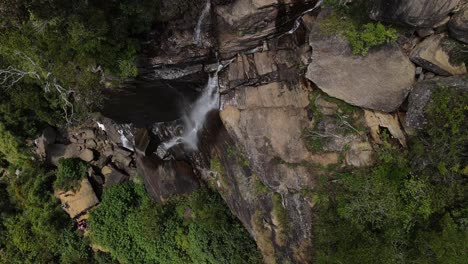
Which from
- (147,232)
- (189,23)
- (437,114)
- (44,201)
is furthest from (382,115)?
(44,201)

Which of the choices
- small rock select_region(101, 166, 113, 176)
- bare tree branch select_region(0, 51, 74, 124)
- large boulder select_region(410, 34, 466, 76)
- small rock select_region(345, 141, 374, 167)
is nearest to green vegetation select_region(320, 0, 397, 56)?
large boulder select_region(410, 34, 466, 76)

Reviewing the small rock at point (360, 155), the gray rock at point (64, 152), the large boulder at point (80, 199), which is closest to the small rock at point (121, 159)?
the gray rock at point (64, 152)

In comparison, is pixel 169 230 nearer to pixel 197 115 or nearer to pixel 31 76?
pixel 197 115

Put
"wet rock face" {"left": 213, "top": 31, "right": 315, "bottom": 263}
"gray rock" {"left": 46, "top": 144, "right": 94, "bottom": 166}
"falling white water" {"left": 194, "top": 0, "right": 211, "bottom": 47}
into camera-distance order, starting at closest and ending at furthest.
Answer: "wet rock face" {"left": 213, "top": 31, "right": 315, "bottom": 263}, "falling white water" {"left": 194, "top": 0, "right": 211, "bottom": 47}, "gray rock" {"left": 46, "top": 144, "right": 94, "bottom": 166}

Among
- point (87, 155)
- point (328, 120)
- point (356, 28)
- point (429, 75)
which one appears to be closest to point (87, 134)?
point (87, 155)

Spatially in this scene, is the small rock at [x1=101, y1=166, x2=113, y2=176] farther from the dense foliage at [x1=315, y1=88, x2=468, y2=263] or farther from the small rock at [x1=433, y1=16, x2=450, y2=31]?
the small rock at [x1=433, y1=16, x2=450, y2=31]

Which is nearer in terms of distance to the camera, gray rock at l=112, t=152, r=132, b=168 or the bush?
the bush

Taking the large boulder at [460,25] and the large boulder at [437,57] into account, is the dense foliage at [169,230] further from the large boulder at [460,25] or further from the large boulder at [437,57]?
the large boulder at [460,25]
